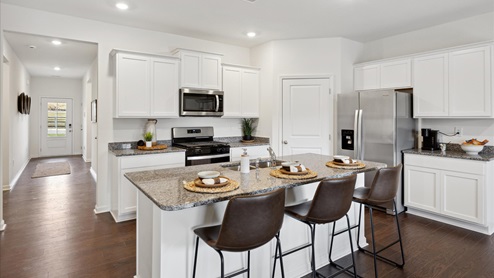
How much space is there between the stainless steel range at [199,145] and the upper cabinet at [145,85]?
46 cm

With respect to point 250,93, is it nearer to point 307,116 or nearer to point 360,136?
point 307,116

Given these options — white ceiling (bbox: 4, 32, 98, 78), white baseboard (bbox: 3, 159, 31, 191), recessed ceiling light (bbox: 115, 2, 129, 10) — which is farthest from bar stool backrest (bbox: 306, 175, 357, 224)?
white baseboard (bbox: 3, 159, 31, 191)

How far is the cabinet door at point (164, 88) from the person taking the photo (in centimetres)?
400

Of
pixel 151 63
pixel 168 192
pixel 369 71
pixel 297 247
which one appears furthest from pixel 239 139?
pixel 168 192

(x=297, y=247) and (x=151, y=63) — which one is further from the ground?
(x=151, y=63)

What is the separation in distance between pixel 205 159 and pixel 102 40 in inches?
86.2

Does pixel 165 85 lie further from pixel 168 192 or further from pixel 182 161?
pixel 168 192

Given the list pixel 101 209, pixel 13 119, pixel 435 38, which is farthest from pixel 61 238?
pixel 435 38

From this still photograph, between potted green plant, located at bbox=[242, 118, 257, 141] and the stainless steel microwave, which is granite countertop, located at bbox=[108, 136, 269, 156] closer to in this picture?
potted green plant, located at bbox=[242, 118, 257, 141]

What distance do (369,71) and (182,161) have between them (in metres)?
3.26

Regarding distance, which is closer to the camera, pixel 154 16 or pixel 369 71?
pixel 154 16

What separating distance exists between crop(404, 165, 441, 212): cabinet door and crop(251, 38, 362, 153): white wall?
167cm

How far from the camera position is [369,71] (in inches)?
180

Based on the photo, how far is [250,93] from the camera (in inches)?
198
